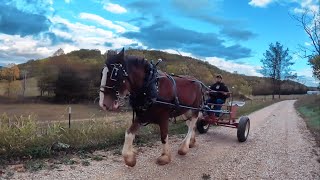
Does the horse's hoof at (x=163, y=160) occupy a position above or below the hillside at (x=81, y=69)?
below

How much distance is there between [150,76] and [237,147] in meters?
4.51

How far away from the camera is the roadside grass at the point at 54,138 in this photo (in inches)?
319

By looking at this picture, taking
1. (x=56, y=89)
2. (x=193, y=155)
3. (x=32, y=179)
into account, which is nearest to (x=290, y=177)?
(x=193, y=155)

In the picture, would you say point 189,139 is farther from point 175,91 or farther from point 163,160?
point 175,91

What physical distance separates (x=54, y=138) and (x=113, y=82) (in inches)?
131

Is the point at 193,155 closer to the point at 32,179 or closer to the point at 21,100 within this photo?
the point at 32,179

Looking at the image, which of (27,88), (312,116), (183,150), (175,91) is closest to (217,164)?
(183,150)

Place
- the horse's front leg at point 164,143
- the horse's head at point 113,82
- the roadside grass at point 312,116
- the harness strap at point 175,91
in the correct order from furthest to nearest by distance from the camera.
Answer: the roadside grass at point 312,116 < the harness strap at point 175,91 < the horse's front leg at point 164,143 < the horse's head at point 113,82

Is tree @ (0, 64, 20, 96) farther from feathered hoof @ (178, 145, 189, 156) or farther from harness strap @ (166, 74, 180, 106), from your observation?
harness strap @ (166, 74, 180, 106)

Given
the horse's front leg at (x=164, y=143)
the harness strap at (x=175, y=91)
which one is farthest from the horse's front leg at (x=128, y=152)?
the harness strap at (x=175, y=91)

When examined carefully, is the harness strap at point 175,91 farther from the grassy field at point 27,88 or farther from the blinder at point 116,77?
the grassy field at point 27,88

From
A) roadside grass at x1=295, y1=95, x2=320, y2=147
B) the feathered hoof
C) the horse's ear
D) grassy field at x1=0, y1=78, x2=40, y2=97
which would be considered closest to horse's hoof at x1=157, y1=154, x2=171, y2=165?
the feathered hoof

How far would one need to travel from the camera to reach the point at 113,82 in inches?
258

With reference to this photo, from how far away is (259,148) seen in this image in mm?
10680
